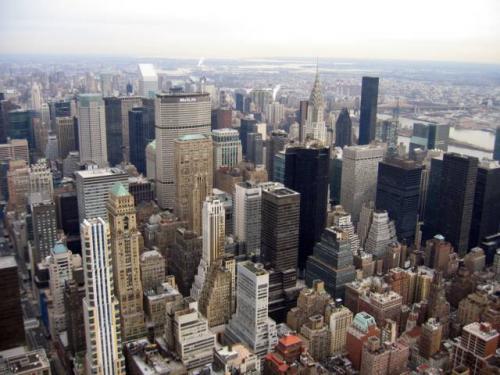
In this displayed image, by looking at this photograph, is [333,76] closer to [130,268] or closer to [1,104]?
[130,268]

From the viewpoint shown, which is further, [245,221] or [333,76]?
[333,76]

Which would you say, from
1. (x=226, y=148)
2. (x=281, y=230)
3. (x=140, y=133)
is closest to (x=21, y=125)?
(x=140, y=133)

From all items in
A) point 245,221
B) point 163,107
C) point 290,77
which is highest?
point 290,77

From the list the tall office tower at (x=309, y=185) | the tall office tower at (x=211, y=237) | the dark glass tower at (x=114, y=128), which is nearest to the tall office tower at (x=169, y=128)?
the dark glass tower at (x=114, y=128)

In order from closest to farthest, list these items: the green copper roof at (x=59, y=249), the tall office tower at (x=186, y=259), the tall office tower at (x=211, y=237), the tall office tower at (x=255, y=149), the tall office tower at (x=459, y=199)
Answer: the green copper roof at (x=59, y=249), the tall office tower at (x=211, y=237), the tall office tower at (x=186, y=259), the tall office tower at (x=459, y=199), the tall office tower at (x=255, y=149)

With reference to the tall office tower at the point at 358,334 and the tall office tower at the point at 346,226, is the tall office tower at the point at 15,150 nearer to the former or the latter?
the tall office tower at the point at 346,226

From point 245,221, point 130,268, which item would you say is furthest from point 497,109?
point 130,268

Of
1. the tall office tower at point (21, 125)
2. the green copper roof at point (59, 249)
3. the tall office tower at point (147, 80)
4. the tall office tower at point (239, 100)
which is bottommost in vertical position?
the green copper roof at point (59, 249)

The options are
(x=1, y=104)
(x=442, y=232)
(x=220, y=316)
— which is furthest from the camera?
(x=1, y=104)
